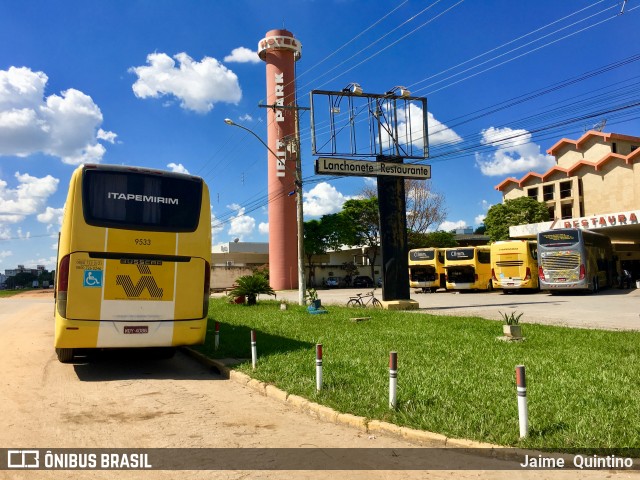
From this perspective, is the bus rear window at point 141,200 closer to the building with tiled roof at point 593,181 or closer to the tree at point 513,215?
the building with tiled roof at point 593,181

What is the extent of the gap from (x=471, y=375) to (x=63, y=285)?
685 centimetres

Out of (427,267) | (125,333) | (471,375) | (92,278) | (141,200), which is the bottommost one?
(471,375)

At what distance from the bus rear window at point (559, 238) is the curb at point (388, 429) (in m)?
24.5

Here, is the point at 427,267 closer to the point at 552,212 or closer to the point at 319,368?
the point at 552,212

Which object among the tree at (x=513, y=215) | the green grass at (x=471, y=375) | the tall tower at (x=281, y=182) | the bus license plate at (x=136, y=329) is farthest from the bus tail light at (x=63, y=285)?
the tree at (x=513, y=215)

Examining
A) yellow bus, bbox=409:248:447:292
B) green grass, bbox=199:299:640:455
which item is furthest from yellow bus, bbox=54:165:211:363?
yellow bus, bbox=409:248:447:292

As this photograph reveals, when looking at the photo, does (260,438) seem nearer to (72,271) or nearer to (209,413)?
(209,413)

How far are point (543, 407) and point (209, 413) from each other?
4.24m

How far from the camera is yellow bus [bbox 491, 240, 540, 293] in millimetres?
31766

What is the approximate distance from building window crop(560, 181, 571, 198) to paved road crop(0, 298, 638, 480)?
64294 mm

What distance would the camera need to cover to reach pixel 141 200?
9.26 meters

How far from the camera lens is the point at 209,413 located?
6.88 meters

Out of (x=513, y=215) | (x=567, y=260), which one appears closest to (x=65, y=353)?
(x=567, y=260)

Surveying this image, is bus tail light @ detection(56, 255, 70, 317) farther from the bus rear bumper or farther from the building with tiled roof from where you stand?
the building with tiled roof
